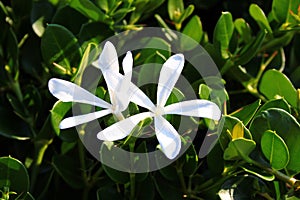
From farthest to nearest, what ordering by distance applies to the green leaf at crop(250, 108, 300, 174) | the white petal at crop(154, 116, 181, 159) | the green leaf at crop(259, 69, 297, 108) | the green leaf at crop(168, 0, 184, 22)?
the green leaf at crop(168, 0, 184, 22)
the green leaf at crop(259, 69, 297, 108)
the green leaf at crop(250, 108, 300, 174)
the white petal at crop(154, 116, 181, 159)

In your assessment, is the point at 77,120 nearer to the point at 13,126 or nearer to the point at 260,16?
the point at 13,126

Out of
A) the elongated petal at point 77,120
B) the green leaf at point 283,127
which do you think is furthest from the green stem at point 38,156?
the green leaf at point 283,127

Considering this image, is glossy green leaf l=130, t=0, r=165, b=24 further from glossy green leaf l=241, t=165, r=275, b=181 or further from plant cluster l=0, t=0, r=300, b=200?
glossy green leaf l=241, t=165, r=275, b=181

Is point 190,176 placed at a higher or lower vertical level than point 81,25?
lower

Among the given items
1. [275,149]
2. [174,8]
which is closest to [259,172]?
[275,149]

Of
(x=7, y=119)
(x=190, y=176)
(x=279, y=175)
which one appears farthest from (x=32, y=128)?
(x=279, y=175)

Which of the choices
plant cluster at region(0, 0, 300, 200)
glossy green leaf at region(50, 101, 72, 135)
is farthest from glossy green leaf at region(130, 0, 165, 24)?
glossy green leaf at region(50, 101, 72, 135)

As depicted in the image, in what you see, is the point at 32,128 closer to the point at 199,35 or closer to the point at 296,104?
the point at 199,35
